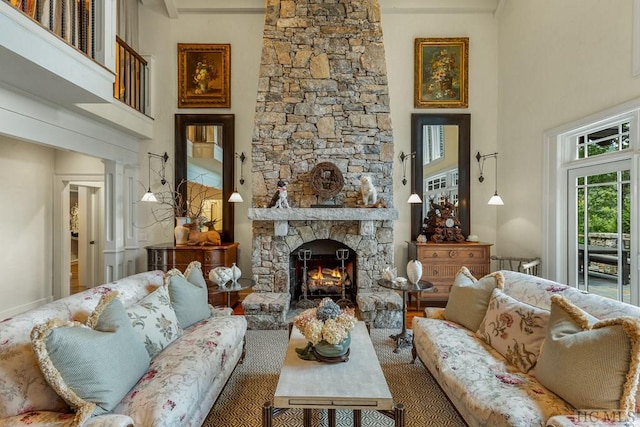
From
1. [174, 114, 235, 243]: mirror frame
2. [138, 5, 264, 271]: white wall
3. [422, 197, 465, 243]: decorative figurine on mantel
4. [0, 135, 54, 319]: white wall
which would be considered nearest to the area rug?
[422, 197, 465, 243]: decorative figurine on mantel

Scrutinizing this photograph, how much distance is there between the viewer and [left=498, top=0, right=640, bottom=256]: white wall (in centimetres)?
310

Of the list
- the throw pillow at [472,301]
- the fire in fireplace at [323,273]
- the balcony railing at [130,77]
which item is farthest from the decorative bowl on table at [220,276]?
the balcony railing at [130,77]

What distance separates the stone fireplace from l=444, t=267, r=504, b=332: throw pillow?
1.80 metres

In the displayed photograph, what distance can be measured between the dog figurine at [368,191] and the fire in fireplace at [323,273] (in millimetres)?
781

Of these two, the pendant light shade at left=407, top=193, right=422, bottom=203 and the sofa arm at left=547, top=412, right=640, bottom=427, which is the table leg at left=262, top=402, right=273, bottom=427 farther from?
the pendant light shade at left=407, top=193, right=422, bottom=203

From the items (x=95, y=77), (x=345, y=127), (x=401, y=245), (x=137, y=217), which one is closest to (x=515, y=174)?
(x=401, y=245)

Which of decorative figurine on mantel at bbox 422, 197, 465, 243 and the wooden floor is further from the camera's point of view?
the wooden floor

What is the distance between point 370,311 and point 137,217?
3.87 m

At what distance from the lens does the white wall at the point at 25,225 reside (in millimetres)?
4398

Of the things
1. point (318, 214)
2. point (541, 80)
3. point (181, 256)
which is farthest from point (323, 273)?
point (541, 80)

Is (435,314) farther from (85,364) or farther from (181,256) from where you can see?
(181,256)

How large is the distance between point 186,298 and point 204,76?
3.90 m

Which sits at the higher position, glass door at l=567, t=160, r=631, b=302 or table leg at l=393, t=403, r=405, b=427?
glass door at l=567, t=160, r=631, b=302

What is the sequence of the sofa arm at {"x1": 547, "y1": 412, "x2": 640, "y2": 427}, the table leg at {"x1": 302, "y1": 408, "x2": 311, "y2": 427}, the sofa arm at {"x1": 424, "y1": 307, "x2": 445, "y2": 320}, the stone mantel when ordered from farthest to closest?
the stone mantel → the sofa arm at {"x1": 424, "y1": 307, "x2": 445, "y2": 320} → the table leg at {"x1": 302, "y1": 408, "x2": 311, "y2": 427} → the sofa arm at {"x1": 547, "y1": 412, "x2": 640, "y2": 427}
